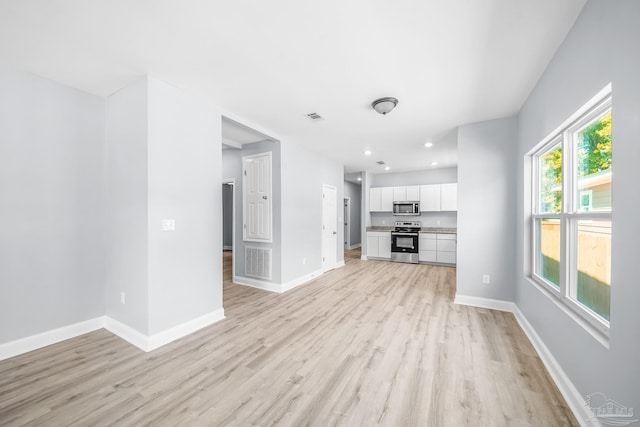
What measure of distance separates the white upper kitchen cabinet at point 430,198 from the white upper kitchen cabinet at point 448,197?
97 mm

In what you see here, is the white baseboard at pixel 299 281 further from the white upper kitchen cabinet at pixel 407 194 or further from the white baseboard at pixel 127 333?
the white upper kitchen cabinet at pixel 407 194

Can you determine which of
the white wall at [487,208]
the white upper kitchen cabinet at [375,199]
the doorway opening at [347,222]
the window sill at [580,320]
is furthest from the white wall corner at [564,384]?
the doorway opening at [347,222]

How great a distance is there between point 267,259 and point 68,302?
8.19 feet

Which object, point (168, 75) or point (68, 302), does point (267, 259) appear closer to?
point (68, 302)

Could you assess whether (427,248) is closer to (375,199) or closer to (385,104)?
(375,199)

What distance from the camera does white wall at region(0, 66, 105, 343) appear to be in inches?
91.9

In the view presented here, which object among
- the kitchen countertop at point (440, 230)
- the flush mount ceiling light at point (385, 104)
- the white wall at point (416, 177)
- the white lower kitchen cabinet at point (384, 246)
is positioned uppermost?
the flush mount ceiling light at point (385, 104)

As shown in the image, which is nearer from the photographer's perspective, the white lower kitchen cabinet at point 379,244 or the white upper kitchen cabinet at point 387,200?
the white lower kitchen cabinet at point 379,244

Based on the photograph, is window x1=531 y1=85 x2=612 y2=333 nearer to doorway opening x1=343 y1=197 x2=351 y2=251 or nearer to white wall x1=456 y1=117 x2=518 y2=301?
white wall x1=456 y1=117 x2=518 y2=301

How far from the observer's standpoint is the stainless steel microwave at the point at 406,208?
7.09m

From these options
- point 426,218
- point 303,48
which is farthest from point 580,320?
point 426,218

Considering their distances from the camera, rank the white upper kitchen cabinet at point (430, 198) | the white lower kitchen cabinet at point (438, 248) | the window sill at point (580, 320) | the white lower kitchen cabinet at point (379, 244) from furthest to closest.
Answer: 1. the white lower kitchen cabinet at point (379, 244)
2. the white upper kitchen cabinet at point (430, 198)
3. the white lower kitchen cabinet at point (438, 248)
4. the window sill at point (580, 320)

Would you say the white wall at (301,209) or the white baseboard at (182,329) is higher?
the white wall at (301,209)

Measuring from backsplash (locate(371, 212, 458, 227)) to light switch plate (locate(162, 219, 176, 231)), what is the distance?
631cm
